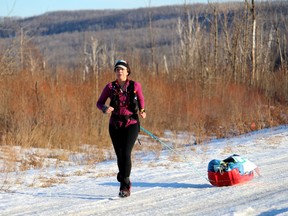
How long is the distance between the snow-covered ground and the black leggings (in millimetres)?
442

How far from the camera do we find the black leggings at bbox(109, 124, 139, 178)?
8117mm

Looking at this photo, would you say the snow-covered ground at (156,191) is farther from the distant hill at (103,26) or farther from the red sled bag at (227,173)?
the distant hill at (103,26)

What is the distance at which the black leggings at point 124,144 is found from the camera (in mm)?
8117

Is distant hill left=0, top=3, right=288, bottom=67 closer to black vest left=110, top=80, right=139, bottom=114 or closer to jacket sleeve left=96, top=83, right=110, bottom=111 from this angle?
jacket sleeve left=96, top=83, right=110, bottom=111

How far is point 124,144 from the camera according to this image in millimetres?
8125

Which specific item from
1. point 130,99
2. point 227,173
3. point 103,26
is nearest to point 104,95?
point 130,99

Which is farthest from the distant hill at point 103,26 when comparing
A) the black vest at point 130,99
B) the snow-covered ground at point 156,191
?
the black vest at point 130,99

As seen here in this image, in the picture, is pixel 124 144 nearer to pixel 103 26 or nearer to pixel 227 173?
pixel 227 173

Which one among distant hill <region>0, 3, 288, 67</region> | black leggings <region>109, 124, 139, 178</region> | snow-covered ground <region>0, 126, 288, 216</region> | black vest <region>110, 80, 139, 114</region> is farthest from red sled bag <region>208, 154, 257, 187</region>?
distant hill <region>0, 3, 288, 67</region>

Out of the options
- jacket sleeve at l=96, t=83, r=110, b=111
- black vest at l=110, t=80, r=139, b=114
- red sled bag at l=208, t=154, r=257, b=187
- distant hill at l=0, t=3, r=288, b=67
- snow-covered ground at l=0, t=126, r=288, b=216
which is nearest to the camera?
snow-covered ground at l=0, t=126, r=288, b=216

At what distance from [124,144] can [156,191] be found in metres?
0.95

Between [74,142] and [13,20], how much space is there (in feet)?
14.6

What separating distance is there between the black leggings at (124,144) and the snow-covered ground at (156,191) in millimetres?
442

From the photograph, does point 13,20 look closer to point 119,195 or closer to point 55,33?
point 119,195
